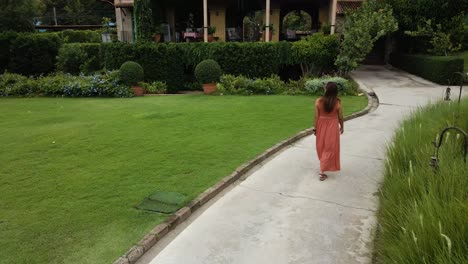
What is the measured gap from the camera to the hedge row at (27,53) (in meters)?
23.8

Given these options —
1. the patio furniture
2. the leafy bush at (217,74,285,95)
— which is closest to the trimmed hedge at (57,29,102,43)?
the patio furniture

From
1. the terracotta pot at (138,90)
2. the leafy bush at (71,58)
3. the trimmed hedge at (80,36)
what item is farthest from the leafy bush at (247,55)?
the trimmed hedge at (80,36)

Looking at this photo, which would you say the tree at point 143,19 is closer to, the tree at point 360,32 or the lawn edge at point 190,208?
the tree at point 360,32

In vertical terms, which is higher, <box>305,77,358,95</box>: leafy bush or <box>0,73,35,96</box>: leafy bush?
<box>305,77,358,95</box>: leafy bush

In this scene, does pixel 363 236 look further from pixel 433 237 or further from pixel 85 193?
pixel 85 193

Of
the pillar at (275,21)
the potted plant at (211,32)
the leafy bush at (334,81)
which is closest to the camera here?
the leafy bush at (334,81)

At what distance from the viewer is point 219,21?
22531 mm

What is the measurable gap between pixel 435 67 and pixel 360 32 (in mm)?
3922

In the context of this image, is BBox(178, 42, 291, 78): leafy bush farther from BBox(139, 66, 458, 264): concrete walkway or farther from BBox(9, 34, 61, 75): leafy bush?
BBox(9, 34, 61, 75): leafy bush

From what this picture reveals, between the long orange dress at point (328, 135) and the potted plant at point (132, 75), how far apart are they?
12.4m

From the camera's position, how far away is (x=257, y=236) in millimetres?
4520

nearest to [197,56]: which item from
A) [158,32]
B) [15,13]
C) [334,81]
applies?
[158,32]

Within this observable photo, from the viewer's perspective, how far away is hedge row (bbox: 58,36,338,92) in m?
18.1

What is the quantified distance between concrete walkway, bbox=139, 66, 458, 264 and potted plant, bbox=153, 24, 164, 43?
1458 centimetres
